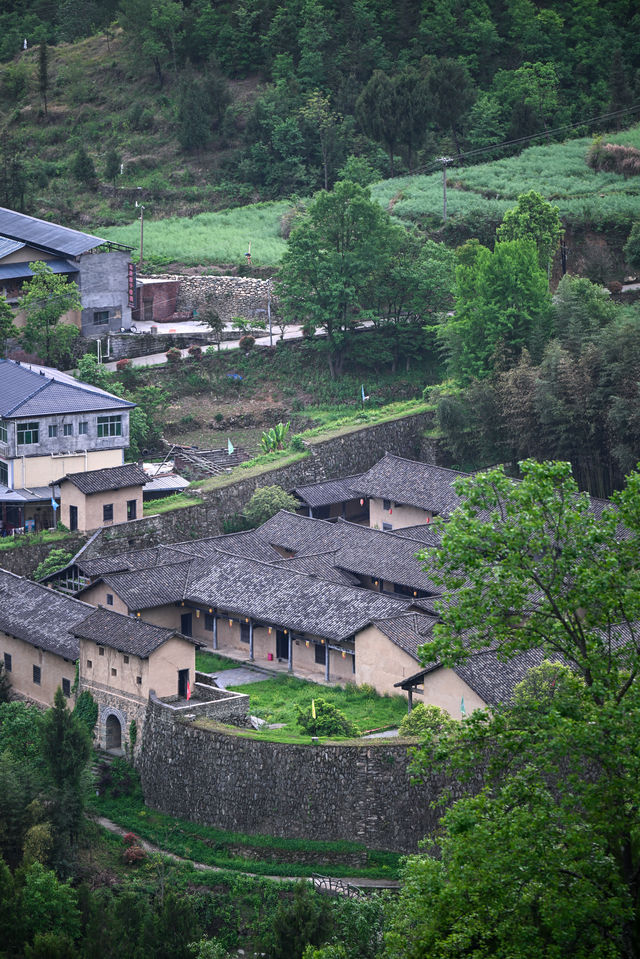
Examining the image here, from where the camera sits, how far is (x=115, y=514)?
169 feet

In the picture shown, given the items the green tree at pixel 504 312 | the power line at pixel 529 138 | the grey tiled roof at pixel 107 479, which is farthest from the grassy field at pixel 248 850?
the power line at pixel 529 138

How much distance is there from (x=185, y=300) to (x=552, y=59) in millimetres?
34669

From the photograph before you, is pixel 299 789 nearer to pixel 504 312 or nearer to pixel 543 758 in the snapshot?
pixel 543 758

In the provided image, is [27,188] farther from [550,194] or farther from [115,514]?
[115,514]

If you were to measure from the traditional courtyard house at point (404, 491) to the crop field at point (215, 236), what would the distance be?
20.3 m

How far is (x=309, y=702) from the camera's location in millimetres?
41594

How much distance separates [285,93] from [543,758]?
2883 inches

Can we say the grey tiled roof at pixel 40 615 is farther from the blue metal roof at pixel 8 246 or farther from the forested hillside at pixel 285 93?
the forested hillside at pixel 285 93

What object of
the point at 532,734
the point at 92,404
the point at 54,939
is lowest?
the point at 54,939

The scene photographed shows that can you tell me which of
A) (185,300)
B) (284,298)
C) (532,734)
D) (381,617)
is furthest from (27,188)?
(532,734)

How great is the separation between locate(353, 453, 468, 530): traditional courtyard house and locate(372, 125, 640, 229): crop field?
2207 cm

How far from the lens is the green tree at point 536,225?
6506 cm

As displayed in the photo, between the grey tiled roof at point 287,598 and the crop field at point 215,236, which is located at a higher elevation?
the crop field at point 215,236

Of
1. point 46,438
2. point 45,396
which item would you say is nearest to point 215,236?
point 45,396
